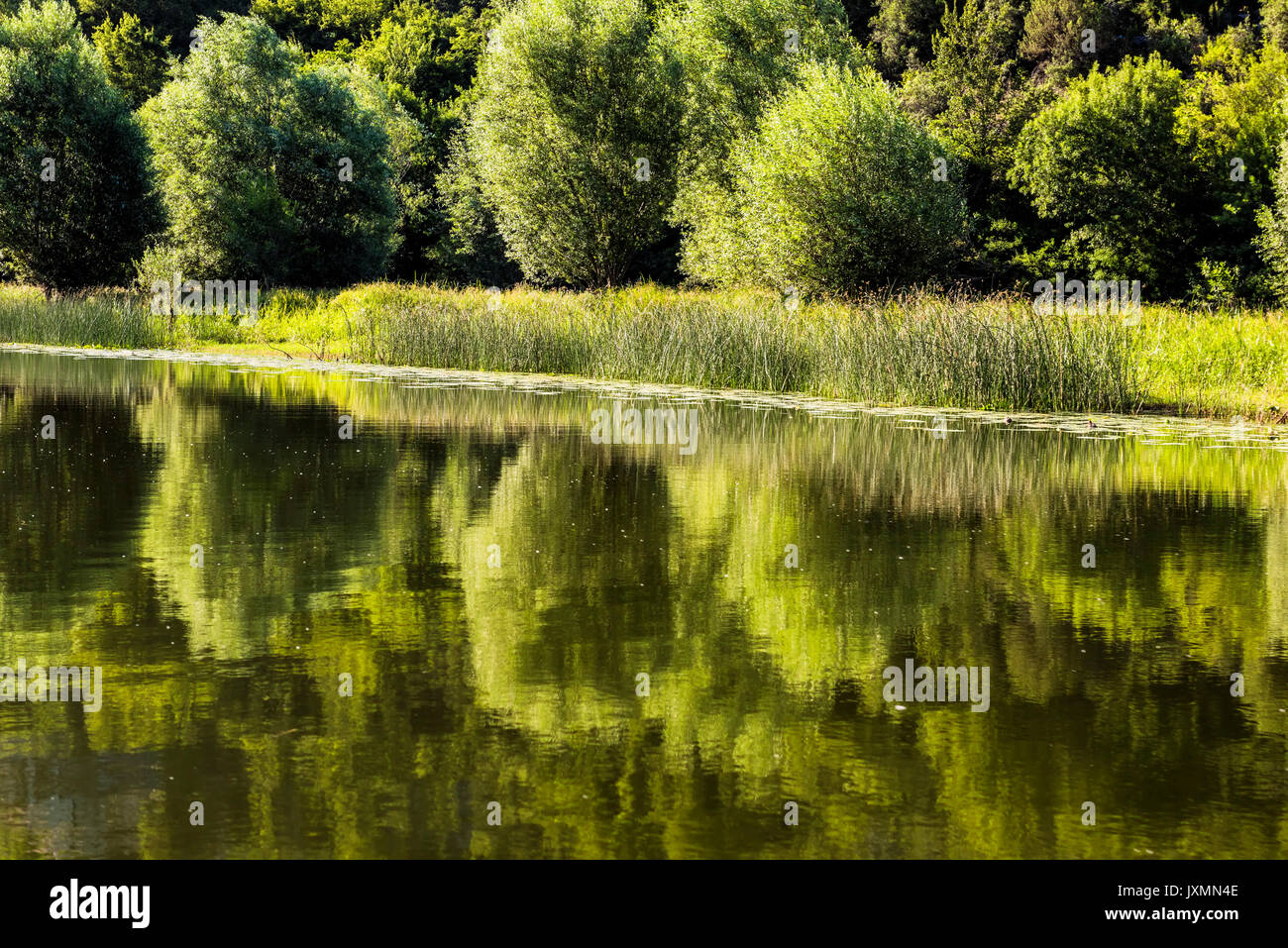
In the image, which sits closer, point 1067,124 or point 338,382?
point 338,382

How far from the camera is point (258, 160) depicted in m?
54.6

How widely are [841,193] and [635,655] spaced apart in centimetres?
3576

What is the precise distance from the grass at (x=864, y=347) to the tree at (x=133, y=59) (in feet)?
158

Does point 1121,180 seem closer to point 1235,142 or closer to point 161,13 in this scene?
point 1235,142

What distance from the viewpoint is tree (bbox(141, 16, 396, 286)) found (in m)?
53.5

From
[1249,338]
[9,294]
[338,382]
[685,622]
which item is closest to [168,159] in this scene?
[9,294]

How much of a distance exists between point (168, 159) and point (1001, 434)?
42.9 metres

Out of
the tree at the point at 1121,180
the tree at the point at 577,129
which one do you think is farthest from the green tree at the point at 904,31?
the tree at the point at 577,129

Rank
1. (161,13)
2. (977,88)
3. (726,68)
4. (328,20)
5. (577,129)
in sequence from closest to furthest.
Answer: (577,129) → (726,68) → (977,88) → (161,13) → (328,20)

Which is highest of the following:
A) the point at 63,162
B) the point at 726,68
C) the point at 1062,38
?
the point at 1062,38

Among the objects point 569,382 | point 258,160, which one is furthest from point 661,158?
point 569,382

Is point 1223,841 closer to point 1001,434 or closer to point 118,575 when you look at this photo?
point 118,575

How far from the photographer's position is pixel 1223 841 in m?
4.99

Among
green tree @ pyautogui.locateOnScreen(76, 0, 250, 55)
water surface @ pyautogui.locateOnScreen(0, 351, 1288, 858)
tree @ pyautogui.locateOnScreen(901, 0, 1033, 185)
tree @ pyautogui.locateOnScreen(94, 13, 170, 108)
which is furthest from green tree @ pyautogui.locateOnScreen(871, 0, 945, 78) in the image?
water surface @ pyautogui.locateOnScreen(0, 351, 1288, 858)
